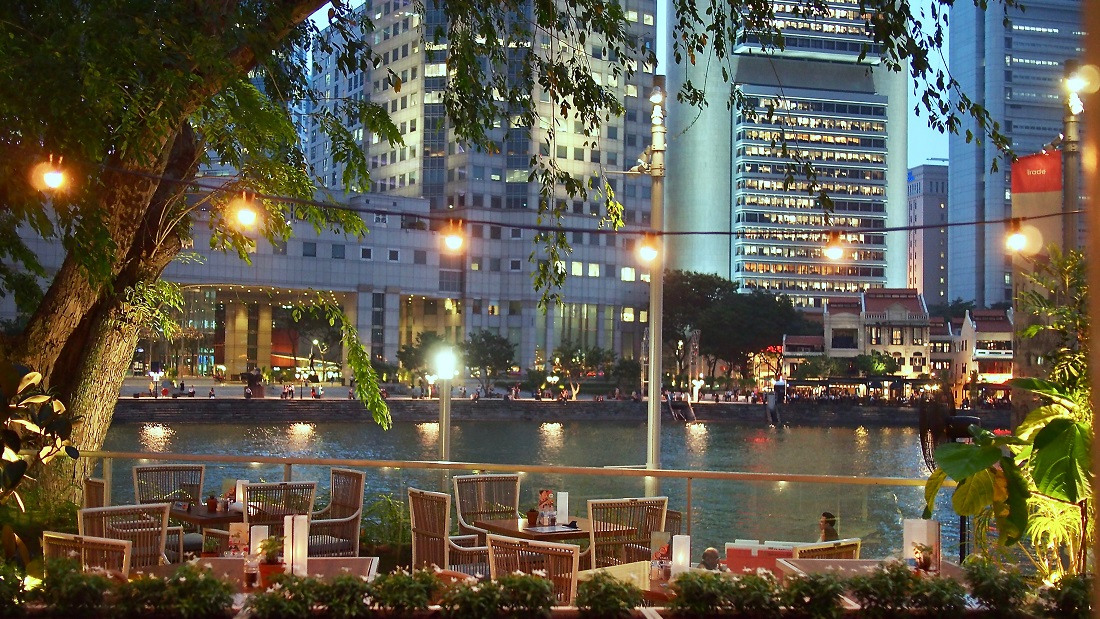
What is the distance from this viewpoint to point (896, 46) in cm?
694

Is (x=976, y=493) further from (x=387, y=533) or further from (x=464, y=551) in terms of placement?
(x=387, y=533)

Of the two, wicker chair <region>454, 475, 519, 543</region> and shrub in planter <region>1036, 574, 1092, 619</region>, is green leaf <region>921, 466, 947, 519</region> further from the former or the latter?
wicker chair <region>454, 475, 519, 543</region>

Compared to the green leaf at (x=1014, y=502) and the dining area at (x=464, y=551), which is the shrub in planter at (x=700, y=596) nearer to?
the dining area at (x=464, y=551)

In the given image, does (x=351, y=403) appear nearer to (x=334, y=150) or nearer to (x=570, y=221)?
(x=570, y=221)

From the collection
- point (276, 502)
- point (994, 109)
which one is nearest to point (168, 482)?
point (276, 502)

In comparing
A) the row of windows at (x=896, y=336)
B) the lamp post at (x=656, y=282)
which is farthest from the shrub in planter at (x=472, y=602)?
the row of windows at (x=896, y=336)

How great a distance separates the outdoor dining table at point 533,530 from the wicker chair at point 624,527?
17.2 inches

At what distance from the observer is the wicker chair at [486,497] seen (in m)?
9.33

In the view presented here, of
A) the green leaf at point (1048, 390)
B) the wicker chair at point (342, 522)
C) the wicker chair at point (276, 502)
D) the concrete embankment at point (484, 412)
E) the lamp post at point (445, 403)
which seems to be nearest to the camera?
the green leaf at point (1048, 390)

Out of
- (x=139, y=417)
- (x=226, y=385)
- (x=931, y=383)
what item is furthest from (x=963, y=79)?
(x=139, y=417)

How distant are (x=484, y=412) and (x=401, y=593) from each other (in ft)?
196

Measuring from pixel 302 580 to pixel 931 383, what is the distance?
90.3 meters

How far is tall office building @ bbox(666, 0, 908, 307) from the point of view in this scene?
449 feet

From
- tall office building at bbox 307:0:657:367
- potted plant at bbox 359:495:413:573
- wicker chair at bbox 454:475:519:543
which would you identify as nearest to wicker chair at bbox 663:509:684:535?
wicker chair at bbox 454:475:519:543
